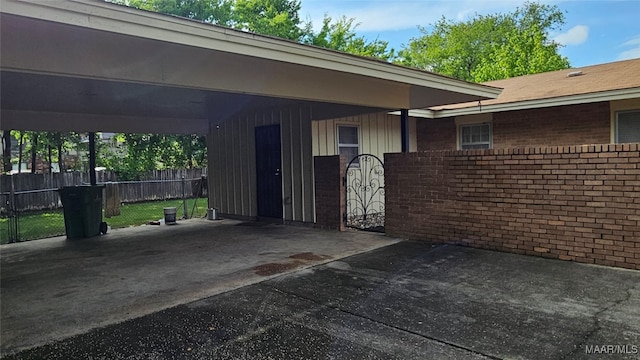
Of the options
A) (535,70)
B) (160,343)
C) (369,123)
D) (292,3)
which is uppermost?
(292,3)

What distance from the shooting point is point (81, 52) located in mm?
4312

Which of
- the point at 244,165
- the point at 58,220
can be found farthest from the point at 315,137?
the point at 58,220

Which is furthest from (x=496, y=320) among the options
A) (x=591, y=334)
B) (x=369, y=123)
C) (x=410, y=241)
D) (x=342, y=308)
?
(x=369, y=123)

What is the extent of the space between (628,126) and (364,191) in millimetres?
5793

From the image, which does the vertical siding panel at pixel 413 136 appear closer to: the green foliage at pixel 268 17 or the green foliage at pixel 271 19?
the green foliage at pixel 271 19

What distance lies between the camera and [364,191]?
10.0m

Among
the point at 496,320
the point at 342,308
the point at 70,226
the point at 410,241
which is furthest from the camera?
the point at 70,226

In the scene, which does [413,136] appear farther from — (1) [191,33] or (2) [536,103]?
(1) [191,33]

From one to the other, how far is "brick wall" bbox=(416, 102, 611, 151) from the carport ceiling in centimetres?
244

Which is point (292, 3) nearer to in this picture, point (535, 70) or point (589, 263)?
point (535, 70)

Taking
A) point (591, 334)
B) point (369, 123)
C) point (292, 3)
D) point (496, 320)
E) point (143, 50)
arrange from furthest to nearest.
Answer: 1. point (292, 3)
2. point (369, 123)
3. point (143, 50)
4. point (496, 320)
5. point (591, 334)

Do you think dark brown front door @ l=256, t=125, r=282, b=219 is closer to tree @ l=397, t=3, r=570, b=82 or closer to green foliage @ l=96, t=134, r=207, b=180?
green foliage @ l=96, t=134, r=207, b=180

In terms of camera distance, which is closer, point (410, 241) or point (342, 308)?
point (342, 308)

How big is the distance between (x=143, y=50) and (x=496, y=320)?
15.3 ft
